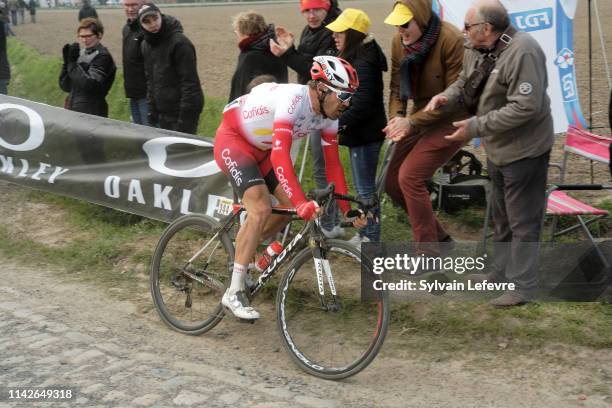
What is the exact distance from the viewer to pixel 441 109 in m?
6.20

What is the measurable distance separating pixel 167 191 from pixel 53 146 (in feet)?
5.87

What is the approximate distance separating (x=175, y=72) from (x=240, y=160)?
306cm

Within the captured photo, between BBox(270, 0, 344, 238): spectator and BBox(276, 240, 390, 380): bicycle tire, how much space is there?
1310mm

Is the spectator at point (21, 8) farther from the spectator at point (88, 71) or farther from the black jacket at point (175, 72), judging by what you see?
the black jacket at point (175, 72)

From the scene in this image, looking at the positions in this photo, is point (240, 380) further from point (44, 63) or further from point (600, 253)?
point (44, 63)

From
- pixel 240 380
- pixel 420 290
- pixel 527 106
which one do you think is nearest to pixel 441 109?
pixel 527 106

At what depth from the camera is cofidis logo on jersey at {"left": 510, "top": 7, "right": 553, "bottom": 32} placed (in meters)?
8.66

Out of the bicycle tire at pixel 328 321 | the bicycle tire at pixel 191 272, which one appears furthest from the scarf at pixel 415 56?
the bicycle tire at pixel 191 272

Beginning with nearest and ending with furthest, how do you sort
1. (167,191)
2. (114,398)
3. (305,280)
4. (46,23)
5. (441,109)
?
1. (114,398)
2. (305,280)
3. (441,109)
4. (167,191)
5. (46,23)

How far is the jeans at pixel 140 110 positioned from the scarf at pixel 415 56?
414 centimetres

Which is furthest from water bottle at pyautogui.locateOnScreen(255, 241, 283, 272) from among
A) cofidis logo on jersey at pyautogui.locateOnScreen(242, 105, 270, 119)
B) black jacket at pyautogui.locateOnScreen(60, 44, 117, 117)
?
black jacket at pyautogui.locateOnScreen(60, 44, 117, 117)

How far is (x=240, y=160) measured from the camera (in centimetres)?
592

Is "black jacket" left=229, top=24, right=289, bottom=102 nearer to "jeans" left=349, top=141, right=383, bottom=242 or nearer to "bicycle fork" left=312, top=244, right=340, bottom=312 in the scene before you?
"jeans" left=349, top=141, right=383, bottom=242

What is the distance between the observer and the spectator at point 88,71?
29.5 ft
